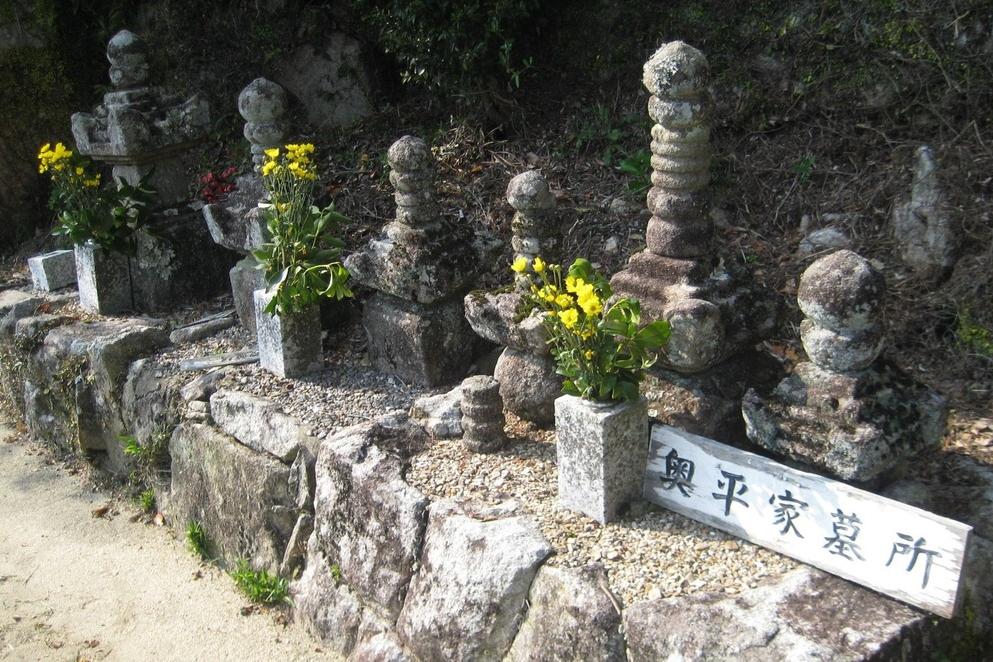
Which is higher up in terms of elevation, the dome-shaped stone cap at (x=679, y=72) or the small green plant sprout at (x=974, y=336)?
the dome-shaped stone cap at (x=679, y=72)

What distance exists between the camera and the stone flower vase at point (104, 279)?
217 inches

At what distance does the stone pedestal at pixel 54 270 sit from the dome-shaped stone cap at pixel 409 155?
3.10 meters

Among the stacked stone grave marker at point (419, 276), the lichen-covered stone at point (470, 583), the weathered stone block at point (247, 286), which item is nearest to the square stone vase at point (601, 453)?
the lichen-covered stone at point (470, 583)

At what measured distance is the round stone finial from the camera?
5.29 m

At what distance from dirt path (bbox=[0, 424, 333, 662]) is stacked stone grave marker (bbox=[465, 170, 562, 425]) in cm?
133

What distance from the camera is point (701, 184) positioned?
3.41 m

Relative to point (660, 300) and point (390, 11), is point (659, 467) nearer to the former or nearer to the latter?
point (660, 300)

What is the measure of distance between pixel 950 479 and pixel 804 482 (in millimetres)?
704

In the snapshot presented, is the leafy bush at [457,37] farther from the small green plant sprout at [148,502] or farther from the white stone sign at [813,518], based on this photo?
the white stone sign at [813,518]

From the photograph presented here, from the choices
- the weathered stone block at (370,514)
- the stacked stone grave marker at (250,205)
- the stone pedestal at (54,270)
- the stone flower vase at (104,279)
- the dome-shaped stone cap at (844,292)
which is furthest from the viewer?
the stone pedestal at (54,270)

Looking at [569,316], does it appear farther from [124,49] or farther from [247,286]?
[124,49]

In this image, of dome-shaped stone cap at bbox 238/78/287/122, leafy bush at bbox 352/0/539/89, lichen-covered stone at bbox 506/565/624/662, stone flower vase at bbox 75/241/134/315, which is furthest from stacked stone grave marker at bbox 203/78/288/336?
lichen-covered stone at bbox 506/565/624/662

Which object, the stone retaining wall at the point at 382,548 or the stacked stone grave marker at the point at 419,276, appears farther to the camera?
the stacked stone grave marker at the point at 419,276

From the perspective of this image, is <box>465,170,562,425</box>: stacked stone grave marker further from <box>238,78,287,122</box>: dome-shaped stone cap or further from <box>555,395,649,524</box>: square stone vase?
<box>238,78,287,122</box>: dome-shaped stone cap
